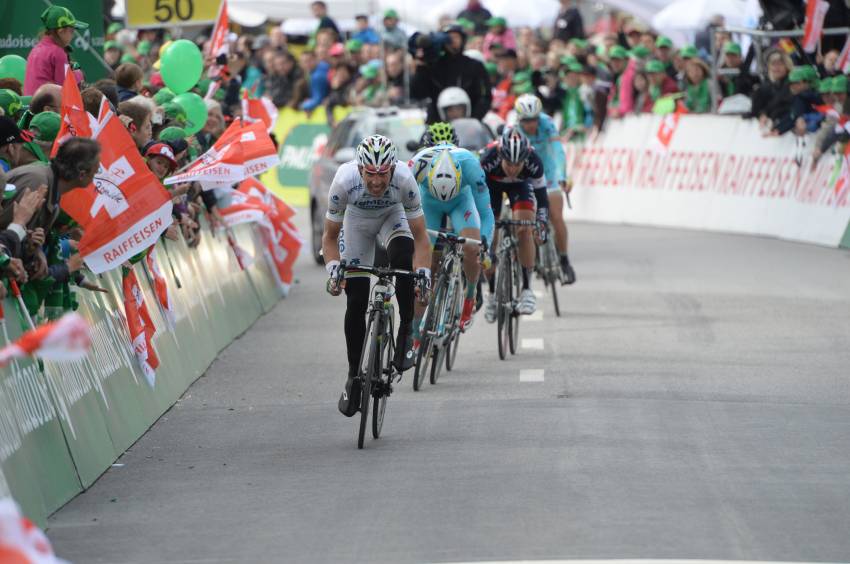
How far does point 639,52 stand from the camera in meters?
27.9

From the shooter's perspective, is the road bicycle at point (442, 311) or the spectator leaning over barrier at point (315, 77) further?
the spectator leaning over barrier at point (315, 77)

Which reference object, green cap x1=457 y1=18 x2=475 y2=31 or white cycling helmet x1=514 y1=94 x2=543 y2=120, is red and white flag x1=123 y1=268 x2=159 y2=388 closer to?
white cycling helmet x1=514 y1=94 x2=543 y2=120

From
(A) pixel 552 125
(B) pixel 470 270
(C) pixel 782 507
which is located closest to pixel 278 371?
(B) pixel 470 270

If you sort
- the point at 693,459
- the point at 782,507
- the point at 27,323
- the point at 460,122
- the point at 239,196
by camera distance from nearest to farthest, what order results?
the point at 782,507 < the point at 27,323 < the point at 693,459 < the point at 239,196 < the point at 460,122

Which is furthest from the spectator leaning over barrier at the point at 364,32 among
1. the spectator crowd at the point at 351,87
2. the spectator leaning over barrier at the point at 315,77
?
the spectator leaning over barrier at the point at 315,77

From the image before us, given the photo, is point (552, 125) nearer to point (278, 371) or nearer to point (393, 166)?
point (278, 371)

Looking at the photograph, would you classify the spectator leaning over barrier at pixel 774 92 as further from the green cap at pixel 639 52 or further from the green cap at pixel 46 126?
the green cap at pixel 46 126

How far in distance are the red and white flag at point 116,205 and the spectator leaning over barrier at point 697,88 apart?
651 inches

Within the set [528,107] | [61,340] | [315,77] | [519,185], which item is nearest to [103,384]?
[61,340]

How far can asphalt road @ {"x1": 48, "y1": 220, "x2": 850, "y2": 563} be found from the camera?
26.0ft

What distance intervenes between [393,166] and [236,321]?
5476 millimetres

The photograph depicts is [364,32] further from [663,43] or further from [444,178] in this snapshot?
[444,178]

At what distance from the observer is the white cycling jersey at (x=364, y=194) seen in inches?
429

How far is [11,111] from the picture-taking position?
420 inches
